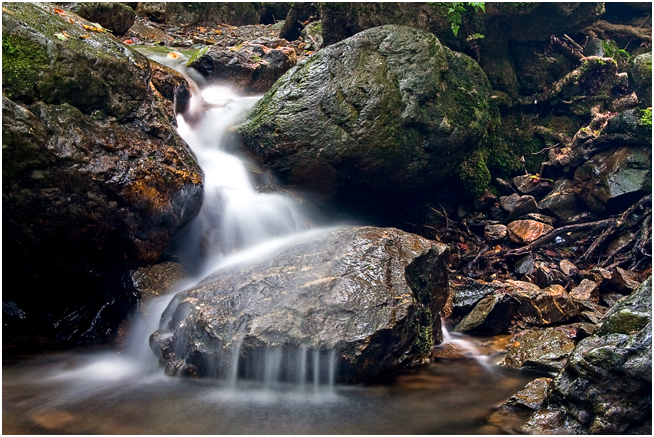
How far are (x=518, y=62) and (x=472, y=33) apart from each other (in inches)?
59.0

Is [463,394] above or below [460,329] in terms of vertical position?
below

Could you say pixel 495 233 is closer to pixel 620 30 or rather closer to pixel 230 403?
pixel 620 30

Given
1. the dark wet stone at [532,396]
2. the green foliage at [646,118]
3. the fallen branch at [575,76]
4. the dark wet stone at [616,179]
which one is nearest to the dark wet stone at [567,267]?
the dark wet stone at [616,179]

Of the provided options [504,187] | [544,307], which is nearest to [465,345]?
[544,307]

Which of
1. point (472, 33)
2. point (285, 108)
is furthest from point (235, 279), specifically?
point (472, 33)

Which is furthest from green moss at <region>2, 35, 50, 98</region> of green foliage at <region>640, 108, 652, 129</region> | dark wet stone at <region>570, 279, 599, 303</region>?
green foliage at <region>640, 108, 652, 129</region>

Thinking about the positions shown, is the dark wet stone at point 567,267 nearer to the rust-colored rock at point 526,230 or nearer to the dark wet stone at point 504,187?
the rust-colored rock at point 526,230

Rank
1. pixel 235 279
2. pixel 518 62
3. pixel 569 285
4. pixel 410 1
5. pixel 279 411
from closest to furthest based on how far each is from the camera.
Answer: pixel 279 411 → pixel 235 279 → pixel 569 285 → pixel 410 1 → pixel 518 62

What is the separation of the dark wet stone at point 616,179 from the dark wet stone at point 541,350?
3428mm

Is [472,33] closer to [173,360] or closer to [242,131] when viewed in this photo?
[242,131]

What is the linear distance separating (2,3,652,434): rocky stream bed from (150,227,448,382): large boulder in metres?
0.02

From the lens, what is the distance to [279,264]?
5.07 m

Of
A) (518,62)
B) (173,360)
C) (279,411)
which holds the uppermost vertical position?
(518,62)

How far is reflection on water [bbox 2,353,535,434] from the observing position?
11.0 ft
